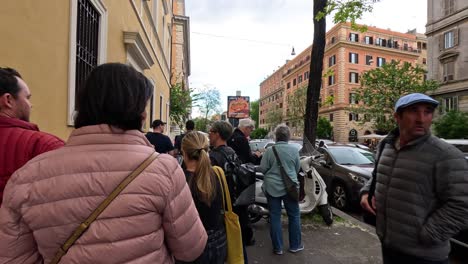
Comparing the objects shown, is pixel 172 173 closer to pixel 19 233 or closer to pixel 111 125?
pixel 111 125

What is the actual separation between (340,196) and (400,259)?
21.3 ft

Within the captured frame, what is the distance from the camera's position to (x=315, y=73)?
7898mm

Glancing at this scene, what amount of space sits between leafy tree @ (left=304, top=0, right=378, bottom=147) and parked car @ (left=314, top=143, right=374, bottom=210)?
1548 millimetres

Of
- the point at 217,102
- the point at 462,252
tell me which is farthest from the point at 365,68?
the point at 462,252

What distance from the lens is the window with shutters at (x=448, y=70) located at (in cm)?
3697

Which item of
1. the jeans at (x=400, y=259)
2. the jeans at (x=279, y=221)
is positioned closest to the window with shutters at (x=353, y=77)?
the jeans at (x=279, y=221)

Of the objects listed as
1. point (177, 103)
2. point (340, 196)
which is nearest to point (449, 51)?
point (177, 103)

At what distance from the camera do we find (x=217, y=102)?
58.0 metres

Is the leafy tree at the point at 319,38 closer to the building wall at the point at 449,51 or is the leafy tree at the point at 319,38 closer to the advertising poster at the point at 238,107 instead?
the advertising poster at the point at 238,107

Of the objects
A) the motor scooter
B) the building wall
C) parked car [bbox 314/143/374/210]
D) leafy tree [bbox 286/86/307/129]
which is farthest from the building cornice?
the motor scooter

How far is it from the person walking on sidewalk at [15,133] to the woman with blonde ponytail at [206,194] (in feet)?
3.62

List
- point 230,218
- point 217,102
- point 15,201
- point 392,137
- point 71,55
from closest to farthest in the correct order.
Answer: point 15,201 < point 392,137 < point 230,218 < point 71,55 < point 217,102

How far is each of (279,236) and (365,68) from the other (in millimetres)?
61952

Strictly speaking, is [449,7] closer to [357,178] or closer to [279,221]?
[357,178]
